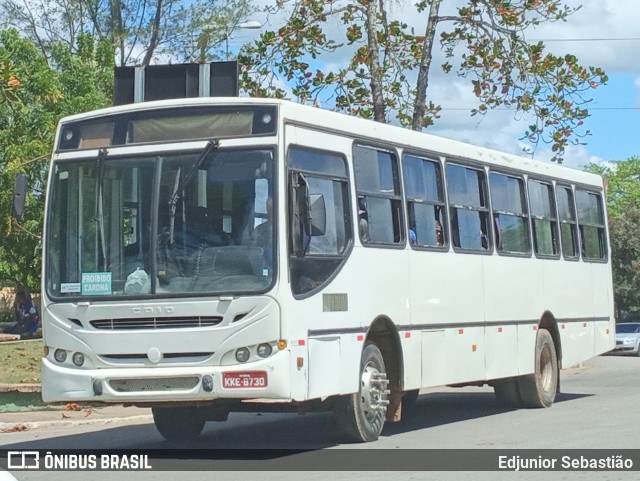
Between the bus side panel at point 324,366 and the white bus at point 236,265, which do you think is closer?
the white bus at point 236,265

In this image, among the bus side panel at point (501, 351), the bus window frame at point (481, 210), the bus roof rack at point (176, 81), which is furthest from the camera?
the bus side panel at point (501, 351)

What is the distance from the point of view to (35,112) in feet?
101

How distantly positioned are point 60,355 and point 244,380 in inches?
75.1

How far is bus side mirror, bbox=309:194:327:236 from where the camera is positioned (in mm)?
11406

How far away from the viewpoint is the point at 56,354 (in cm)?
1166

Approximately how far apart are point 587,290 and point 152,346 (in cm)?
966

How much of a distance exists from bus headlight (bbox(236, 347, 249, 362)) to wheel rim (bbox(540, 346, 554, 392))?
728cm

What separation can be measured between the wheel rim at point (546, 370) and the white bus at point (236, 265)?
3.70 metres

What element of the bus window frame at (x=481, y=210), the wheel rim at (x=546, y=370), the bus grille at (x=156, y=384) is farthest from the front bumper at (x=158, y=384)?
the wheel rim at (x=546, y=370)

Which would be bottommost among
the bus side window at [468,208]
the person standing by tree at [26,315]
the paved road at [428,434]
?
the paved road at [428,434]

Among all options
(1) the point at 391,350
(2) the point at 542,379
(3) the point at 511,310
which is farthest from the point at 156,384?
(2) the point at 542,379

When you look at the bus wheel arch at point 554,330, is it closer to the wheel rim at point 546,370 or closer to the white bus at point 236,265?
the wheel rim at point 546,370

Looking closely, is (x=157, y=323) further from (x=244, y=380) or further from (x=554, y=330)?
(x=554, y=330)

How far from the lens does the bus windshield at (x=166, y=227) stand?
11164 millimetres
